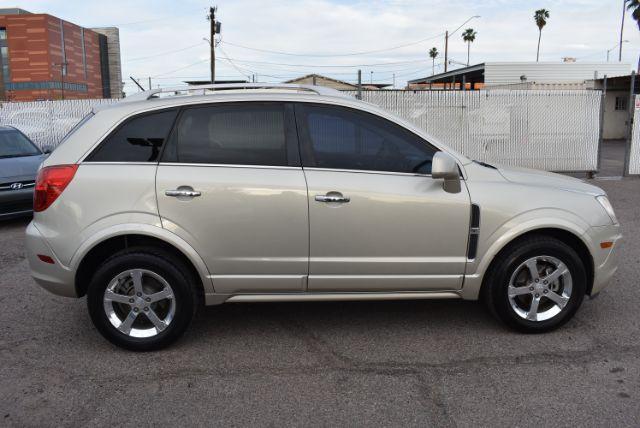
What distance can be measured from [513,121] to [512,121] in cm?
3

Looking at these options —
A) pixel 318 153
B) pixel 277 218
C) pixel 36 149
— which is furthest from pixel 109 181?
pixel 36 149

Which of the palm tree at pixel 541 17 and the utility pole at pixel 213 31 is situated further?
the palm tree at pixel 541 17

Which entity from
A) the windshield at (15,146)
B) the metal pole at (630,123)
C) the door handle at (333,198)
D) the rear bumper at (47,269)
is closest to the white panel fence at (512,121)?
the metal pole at (630,123)

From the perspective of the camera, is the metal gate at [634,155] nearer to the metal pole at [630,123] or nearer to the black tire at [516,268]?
the metal pole at [630,123]

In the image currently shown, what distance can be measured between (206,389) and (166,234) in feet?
3.45

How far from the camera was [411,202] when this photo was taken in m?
3.87

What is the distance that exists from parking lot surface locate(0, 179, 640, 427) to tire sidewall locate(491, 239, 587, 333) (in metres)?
0.11

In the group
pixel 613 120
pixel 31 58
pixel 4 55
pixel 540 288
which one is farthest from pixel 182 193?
pixel 4 55

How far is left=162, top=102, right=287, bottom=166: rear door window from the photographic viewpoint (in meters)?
3.90

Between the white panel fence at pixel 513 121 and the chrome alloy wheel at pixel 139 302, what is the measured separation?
32.2ft

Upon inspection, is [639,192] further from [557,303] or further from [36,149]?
[36,149]

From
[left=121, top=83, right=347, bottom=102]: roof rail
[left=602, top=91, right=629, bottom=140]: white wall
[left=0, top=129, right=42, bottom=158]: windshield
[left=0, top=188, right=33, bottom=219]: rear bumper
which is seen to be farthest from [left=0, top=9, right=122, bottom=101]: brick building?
[left=121, top=83, right=347, bottom=102]: roof rail

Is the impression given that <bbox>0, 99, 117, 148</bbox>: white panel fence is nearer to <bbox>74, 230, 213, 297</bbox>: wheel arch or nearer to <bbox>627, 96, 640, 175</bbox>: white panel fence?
<bbox>74, 230, 213, 297</bbox>: wheel arch

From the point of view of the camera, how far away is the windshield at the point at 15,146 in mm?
9258
